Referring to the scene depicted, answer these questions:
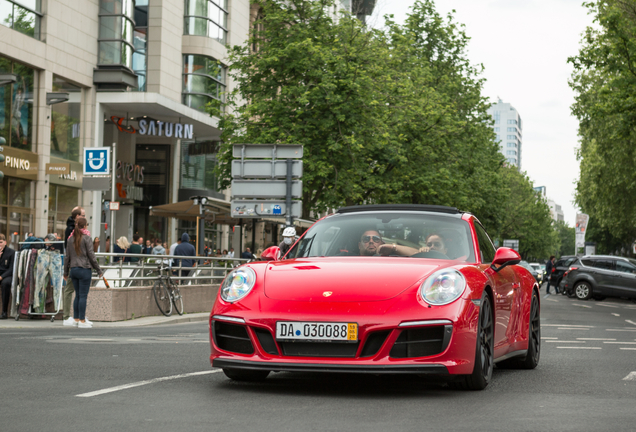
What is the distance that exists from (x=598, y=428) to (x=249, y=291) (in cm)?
250

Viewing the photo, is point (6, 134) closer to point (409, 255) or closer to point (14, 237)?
point (14, 237)

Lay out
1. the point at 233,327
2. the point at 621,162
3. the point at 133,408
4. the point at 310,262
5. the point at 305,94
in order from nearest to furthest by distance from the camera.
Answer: the point at 133,408 → the point at 233,327 → the point at 310,262 → the point at 305,94 → the point at 621,162

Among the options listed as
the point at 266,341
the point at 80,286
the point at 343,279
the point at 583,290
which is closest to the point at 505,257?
the point at 343,279

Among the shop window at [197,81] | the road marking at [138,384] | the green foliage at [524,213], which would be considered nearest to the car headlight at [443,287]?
the road marking at [138,384]

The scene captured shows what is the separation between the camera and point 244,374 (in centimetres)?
708

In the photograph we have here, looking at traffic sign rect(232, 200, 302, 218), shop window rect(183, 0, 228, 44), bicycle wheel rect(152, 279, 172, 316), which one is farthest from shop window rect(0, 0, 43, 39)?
bicycle wheel rect(152, 279, 172, 316)

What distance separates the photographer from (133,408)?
19.0ft

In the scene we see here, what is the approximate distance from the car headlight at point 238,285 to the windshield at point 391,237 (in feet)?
2.70

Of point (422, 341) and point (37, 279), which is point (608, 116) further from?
point (422, 341)

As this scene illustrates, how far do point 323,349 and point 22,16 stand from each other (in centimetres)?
2616

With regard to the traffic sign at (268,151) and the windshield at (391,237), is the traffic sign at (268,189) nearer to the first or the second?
the traffic sign at (268,151)

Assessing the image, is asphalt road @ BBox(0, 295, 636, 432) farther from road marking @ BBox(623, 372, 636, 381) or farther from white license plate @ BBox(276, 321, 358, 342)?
white license plate @ BBox(276, 321, 358, 342)

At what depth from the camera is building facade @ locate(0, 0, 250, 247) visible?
2983 cm

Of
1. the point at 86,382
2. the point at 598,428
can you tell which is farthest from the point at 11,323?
the point at 598,428
